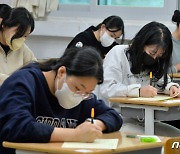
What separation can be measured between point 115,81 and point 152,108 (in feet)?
1.40

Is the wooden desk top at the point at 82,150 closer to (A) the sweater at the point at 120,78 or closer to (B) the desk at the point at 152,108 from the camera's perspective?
(B) the desk at the point at 152,108

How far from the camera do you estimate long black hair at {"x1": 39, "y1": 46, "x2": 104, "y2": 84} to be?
2043 mm

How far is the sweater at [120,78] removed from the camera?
3320mm

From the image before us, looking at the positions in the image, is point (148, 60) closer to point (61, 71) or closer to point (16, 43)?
point (16, 43)

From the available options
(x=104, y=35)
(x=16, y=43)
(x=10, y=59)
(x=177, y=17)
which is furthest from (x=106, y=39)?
(x=16, y=43)

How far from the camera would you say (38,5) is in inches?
225

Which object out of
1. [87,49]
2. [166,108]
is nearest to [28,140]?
[87,49]

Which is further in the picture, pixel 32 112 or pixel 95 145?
pixel 32 112

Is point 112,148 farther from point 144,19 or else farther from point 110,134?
point 144,19

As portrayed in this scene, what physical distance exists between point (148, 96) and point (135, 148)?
136 cm

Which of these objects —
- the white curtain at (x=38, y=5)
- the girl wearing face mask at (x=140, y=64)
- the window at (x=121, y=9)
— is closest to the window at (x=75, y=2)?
the window at (x=121, y=9)

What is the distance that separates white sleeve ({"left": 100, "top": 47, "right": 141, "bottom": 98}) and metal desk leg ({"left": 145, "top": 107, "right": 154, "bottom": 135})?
0.86 ft

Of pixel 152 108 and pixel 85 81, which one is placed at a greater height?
pixel 85 81

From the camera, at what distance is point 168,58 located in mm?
3438
